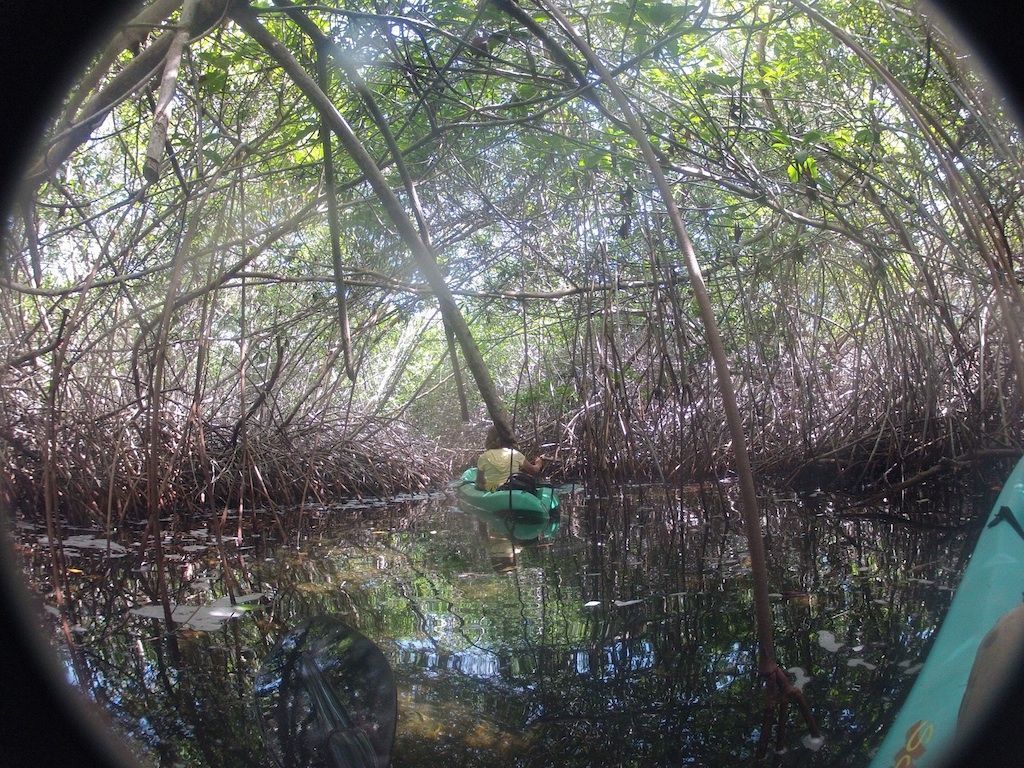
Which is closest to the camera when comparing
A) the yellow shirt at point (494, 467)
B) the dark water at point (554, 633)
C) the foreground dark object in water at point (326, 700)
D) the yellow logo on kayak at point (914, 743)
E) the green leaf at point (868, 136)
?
the yellow logo on kayak at point (914, 743)

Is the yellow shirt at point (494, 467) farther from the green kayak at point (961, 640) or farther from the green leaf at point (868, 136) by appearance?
the green kayak at point (961, 640)

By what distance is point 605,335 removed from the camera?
177 inches

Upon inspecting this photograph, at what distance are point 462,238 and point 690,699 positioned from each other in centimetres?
407

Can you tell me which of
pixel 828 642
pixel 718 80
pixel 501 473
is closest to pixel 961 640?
pixel 828 642

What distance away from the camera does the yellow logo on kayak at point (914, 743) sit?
1.44 m

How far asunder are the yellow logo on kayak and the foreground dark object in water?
106cm

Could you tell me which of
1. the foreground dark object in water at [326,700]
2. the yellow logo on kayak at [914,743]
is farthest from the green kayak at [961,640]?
the foreground dark object in water at [326,700]

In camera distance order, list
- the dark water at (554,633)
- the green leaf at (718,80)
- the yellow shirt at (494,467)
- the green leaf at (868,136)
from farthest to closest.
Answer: the yellow shirt at (494,467)
the green leaf at (868,136)
the green leaf at (718,80)
the dark water at (554,633)

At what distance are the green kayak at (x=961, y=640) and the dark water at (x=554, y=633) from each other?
0.15m

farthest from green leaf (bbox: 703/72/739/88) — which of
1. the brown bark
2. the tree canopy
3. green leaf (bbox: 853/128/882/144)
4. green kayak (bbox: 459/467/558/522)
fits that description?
green kayak (bbox: 459/467/558/522)

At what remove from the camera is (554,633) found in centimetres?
246

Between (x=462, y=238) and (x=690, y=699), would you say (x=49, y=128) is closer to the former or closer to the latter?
(x=690, y=699)

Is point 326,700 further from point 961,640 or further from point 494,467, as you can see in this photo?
point 494,467

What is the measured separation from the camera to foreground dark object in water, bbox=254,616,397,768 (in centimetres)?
162
